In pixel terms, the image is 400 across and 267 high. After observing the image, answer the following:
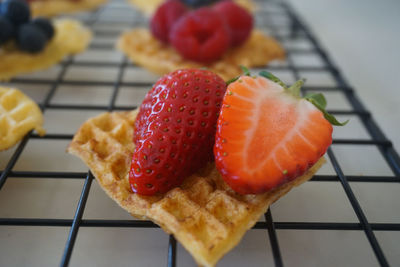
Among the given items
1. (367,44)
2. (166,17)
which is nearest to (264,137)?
(166,17)

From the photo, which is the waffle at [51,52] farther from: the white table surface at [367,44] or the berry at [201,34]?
Answer: the white table surface at [367,44]

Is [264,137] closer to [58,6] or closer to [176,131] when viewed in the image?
[176,131]

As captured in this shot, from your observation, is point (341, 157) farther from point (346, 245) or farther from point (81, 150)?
point (81, 150)

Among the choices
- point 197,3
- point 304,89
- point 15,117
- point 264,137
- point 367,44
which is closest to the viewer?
point 264,137

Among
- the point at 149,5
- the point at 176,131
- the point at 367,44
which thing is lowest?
the point at 367,44

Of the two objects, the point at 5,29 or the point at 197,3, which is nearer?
the point at 5,29

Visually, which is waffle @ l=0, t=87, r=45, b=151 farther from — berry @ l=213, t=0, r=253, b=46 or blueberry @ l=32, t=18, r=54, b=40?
berry @ l=213, t=0, r=253, b=46

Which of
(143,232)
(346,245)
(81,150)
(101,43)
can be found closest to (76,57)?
(101,43)
